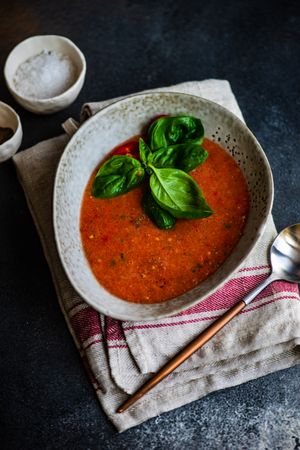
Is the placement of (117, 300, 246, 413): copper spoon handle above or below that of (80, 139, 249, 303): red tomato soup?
below

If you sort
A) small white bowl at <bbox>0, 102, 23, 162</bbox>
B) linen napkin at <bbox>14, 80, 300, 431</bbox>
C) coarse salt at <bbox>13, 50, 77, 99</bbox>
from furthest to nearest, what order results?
coarse salt at <bbox>13, 50, 77, 99</bbox> < small white bowl at <bbox>0, 102, 23, 162</bbox> < linen napkin at <bbox>14, 80, 300, 431</bbox>

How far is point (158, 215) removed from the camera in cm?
246

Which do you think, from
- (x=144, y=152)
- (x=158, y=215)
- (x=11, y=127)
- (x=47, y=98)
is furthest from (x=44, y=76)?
(x=158, y=215)

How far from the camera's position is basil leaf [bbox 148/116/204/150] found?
2.58 meters

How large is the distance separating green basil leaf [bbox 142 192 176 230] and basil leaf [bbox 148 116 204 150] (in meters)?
0.27

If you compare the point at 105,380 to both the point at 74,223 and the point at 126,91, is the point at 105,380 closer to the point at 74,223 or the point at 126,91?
the point at 74,223

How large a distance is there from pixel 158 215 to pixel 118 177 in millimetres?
243

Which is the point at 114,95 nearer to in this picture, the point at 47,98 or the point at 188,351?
the point at 47,98

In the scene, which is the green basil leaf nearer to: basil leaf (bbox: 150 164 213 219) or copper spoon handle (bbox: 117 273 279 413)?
basil leaf (bbox: 150 164 213 219)

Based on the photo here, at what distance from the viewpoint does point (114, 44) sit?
3.28m

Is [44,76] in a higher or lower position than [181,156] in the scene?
higher

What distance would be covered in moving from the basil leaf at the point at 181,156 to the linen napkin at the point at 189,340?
0.48 meters

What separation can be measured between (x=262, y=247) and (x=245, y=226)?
0.54 ft

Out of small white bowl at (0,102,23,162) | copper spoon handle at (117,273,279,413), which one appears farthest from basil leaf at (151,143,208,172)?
small white bowl at (0,102,23,162)
